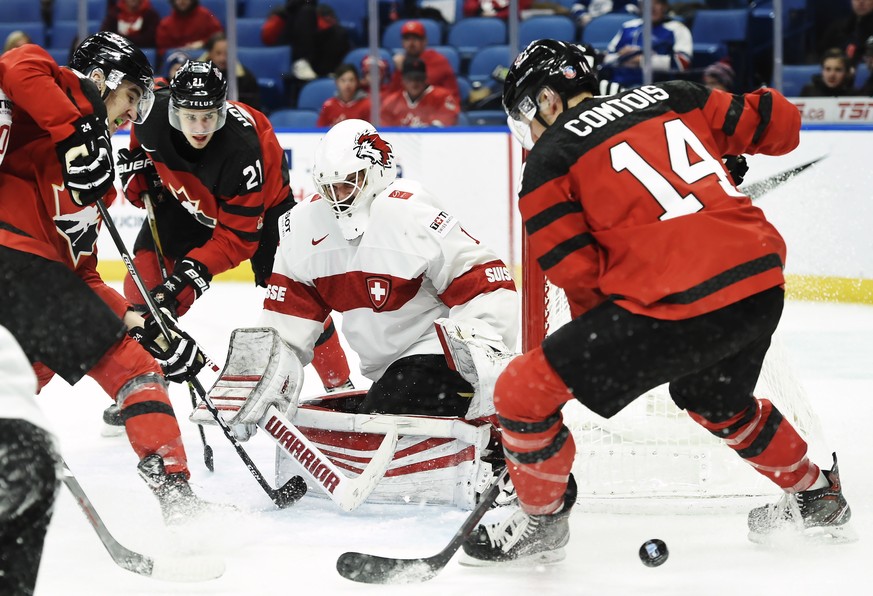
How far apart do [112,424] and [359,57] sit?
9.91ft

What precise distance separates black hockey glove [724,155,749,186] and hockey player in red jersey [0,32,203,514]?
51.4 inches

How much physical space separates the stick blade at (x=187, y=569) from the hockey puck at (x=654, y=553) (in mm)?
803

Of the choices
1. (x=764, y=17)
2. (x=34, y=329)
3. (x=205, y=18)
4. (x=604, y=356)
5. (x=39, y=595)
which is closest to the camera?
(x=604, y=356)

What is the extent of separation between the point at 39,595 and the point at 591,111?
4.44ft

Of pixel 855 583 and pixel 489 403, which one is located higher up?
pixel 489 403

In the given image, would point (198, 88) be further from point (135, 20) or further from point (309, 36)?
point (135, 20)

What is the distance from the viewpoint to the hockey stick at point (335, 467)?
268 cm

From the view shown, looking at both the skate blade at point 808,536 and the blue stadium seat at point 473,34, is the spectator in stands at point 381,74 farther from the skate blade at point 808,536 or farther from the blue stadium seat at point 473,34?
the skate blade at point 808,536

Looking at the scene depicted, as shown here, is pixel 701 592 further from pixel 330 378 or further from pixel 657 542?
pixel 330 378

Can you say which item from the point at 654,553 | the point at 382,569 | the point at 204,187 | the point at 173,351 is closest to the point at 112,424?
the point at 204,187

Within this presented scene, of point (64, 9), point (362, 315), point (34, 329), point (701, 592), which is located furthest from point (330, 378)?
point (64, 9)

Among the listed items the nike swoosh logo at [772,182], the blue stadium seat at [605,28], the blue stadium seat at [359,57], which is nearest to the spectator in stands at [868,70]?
the nike swoosh logo at [772,182]

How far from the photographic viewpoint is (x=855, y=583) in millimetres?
2244

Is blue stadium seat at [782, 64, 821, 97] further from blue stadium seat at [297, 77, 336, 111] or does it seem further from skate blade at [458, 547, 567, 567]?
skate blade at [458, 547, 567, 567]
